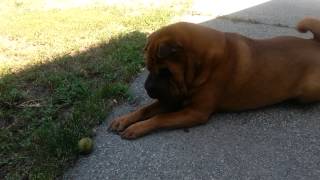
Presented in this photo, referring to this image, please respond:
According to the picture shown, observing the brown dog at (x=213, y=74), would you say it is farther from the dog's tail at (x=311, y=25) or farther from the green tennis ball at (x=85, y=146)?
the green tennis ball at (x=85, y=146)

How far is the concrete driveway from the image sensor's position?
10.5 ft

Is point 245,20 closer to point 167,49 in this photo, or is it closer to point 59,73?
point 59,73

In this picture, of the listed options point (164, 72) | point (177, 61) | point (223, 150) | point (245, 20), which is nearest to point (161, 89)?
point (164, 72)

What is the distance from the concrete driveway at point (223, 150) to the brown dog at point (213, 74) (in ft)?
0.34

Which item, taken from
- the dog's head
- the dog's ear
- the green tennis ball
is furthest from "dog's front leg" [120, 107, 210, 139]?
the dog's ear

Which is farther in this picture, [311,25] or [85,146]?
[311,25]

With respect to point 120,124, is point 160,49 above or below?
above

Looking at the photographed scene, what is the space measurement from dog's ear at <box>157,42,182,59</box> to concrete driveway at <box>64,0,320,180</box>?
0.61m

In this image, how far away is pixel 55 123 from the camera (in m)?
3.71

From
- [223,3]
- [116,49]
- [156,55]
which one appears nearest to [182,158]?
[156,55]

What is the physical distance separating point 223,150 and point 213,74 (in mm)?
560

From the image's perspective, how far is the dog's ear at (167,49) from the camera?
131 inches

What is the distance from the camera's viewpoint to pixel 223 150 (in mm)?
3451

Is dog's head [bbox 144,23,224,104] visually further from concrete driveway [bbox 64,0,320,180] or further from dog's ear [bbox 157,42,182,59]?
concrete driveway [bbox 64,0,320,180]
